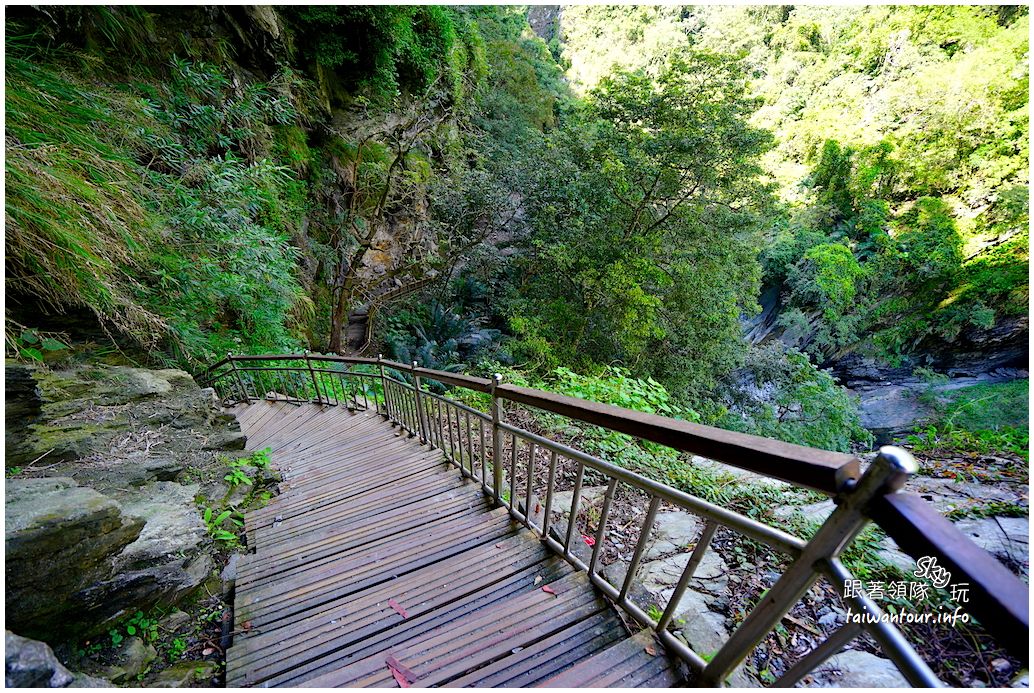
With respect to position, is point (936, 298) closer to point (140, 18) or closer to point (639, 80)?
point (639, 80)

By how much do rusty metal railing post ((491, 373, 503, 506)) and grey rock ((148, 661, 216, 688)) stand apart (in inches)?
57.4

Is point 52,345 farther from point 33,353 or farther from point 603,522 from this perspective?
point 603,522

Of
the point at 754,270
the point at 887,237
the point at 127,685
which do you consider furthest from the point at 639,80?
the point at 887,237

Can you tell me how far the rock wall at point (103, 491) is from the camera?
1462mm

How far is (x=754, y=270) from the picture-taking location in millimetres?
8680

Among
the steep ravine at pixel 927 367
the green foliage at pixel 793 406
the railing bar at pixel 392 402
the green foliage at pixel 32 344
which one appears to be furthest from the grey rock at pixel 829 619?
the steep ravine at pixel 927 367

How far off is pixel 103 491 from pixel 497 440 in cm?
224

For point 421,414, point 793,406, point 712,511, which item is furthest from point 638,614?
point 793,406

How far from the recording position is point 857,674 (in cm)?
154

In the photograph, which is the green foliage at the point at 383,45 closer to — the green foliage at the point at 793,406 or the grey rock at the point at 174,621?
the grey rock at the point at 174,621

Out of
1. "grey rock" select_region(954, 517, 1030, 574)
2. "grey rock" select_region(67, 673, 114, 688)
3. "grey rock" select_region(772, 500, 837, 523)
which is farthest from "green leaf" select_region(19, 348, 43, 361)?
"grey rock" select_region(954, 517, 1030, 574)

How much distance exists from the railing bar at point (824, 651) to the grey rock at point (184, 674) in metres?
2.06

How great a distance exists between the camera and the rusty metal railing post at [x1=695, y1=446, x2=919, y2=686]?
699 mm

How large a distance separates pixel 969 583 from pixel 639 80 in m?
8.91
